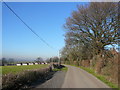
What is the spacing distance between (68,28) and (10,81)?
23241 mm

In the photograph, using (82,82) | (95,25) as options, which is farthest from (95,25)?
(82,82)

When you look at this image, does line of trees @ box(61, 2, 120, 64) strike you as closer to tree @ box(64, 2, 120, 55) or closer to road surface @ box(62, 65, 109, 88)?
tree @ box(64, 2, 120, 55)

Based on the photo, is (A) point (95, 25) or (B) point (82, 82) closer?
(B) point (82, 82)

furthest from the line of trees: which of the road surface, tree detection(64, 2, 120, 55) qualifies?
the road surface

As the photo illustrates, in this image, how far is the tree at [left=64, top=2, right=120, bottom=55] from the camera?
24.7 meters

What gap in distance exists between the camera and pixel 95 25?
27.1 m

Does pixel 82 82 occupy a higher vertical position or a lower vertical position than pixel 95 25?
lower

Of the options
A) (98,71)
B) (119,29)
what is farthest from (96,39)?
(98,71)

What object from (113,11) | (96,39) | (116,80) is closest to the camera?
(116,80)

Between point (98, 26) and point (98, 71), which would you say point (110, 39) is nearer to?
point (98, 26)

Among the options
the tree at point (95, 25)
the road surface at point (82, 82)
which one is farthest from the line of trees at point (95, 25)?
the road surface at point (82, 82)

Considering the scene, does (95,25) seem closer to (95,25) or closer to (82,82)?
(95,25)

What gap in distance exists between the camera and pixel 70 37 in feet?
100

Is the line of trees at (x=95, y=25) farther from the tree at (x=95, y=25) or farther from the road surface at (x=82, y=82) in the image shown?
the road surface at (x=82, y=82)
